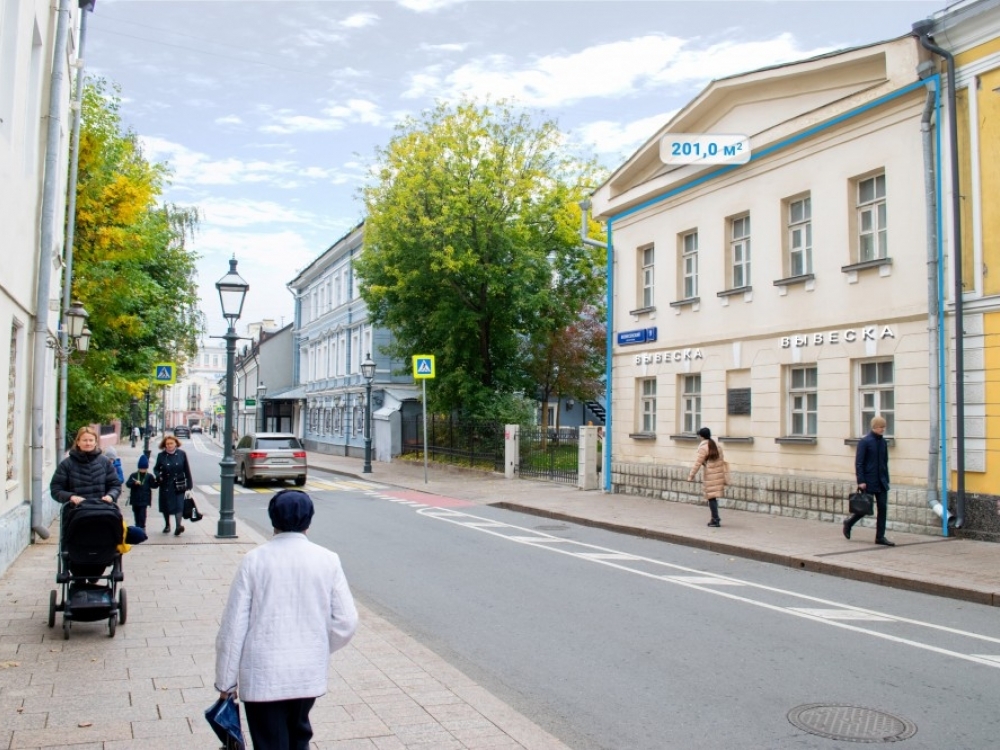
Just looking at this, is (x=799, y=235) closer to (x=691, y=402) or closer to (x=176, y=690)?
(x=691, y=402)

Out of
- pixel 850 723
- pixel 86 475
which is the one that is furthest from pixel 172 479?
pixel 850 723

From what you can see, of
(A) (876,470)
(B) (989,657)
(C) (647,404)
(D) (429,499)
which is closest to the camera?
(B) (989,657)

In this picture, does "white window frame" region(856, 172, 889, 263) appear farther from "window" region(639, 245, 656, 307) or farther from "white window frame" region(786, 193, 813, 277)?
"window" region(639, 245, 656, 307)

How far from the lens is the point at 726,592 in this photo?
977cm

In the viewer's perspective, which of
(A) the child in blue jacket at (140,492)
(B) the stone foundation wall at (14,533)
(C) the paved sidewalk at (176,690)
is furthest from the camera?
(A) the child in blue jacket at (140,492)

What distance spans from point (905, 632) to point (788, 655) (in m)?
1.52

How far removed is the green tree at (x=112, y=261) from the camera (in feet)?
56.7

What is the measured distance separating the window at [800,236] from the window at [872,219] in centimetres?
114

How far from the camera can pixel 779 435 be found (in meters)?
16.7

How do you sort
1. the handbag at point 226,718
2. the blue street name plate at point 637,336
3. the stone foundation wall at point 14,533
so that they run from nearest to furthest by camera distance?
the handbag at point 226,718, the stone foundation wall at point 14,533, the blue street name plate at point 637,336

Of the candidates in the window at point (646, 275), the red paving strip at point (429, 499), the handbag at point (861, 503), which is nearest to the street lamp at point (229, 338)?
the red paving strip at point (429, 499)

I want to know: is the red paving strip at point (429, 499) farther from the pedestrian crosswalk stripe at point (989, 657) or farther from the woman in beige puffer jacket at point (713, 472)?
the pedestrian crosswalk stripe at point (989, 657)

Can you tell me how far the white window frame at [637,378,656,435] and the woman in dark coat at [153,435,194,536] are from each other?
10658mm

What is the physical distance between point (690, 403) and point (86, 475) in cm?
1404
